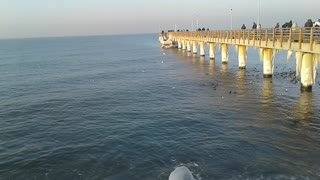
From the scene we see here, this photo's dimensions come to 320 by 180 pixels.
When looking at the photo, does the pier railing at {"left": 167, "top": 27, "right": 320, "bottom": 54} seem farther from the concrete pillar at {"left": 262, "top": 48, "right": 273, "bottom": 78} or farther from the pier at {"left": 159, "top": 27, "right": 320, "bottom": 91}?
the concrete pillar at {"left": 262, "top": 48, "right": 273, "bottom": 78}

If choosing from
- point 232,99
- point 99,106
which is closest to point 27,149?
point 99,106

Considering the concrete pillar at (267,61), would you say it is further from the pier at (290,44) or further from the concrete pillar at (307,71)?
the concrete pillar at (307,71)

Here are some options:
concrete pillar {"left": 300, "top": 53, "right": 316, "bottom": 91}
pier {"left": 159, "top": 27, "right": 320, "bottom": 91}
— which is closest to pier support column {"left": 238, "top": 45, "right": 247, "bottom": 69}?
pier {"left": 159, "top": 27, "right": 320, "bottom": 91}

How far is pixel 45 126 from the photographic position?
2430 centimetres

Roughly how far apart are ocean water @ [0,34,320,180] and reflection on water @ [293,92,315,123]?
71 mm

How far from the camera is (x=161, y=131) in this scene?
22.4m

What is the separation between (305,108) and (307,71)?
5.16 metres

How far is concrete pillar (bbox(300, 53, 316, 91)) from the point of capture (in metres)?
30.5

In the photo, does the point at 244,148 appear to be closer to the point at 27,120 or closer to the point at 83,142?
the point at 83,142

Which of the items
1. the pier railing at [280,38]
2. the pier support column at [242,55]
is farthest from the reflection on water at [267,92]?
the pier support column at [242,55]

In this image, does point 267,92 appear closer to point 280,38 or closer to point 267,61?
point 280,38

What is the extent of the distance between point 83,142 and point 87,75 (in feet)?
114

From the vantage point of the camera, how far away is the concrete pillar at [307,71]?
3052 cm

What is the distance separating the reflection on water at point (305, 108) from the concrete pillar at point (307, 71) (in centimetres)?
76
